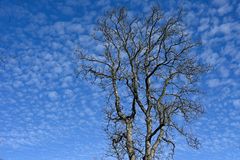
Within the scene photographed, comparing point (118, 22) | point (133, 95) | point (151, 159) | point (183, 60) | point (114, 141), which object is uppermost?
point (118, 22)

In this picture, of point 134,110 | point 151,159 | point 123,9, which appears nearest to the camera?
point 151,159

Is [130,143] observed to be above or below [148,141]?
above

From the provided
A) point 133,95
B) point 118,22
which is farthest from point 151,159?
point 118,22

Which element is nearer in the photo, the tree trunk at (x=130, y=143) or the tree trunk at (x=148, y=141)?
the tree trunk at (x=148, y=141)

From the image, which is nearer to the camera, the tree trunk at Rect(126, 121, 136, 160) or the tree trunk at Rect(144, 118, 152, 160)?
A: the tree trunk at Rect(144, 118, 152, 160)

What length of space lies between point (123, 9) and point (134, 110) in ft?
18.0

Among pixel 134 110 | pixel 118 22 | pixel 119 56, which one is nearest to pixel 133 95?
pixel 134 110

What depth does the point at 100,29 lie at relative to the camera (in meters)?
26.7

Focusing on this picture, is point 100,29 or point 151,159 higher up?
point 100,29

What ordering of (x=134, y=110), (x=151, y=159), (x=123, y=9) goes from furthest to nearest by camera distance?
(x=123, y=9), (x=134, y=110), (x=151, y=159)

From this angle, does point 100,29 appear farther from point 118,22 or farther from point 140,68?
point 140,68

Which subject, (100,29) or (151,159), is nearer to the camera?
(151,159)

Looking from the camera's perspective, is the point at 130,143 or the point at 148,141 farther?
the point at 130,143

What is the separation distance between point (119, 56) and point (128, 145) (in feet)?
15.7
